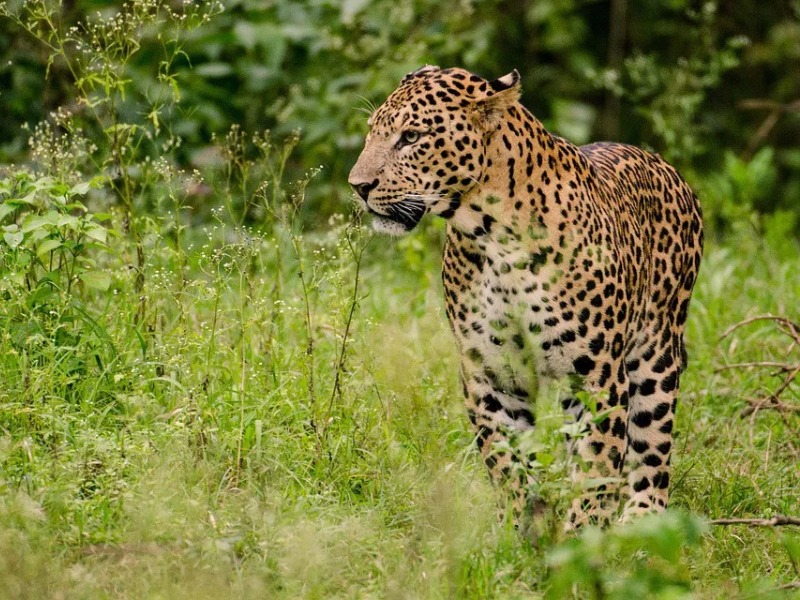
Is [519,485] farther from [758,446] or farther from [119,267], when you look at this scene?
[119,267]

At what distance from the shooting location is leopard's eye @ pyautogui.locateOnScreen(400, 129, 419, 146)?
503 centimetres

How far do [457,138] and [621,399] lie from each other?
4.04ft

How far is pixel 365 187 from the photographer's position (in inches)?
197

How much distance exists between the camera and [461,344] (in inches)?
205

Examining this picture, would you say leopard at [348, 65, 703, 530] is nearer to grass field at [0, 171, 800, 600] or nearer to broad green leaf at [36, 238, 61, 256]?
grass field at [0, 171, 800, 600]

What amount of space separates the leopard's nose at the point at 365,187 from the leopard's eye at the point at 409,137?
0.19 meters

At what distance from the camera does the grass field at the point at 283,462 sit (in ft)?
13.6

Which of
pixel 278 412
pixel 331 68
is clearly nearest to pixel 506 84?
pixel 278 412

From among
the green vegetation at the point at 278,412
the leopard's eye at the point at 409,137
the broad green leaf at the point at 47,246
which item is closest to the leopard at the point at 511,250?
the leopard's eye at the point at 409,137

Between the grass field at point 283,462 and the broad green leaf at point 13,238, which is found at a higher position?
the broad green leaf at point 13,238

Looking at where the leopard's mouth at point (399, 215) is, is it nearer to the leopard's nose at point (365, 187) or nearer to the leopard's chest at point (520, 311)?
the leopard's nose at point (365, 187)

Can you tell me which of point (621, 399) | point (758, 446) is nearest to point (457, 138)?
point (621, 399)

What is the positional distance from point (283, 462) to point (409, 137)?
4.46ft

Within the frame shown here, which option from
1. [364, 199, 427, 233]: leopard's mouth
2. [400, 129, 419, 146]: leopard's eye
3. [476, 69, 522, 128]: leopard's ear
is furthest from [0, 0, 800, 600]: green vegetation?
[476, 69, 522, 128]: leopard's ear
